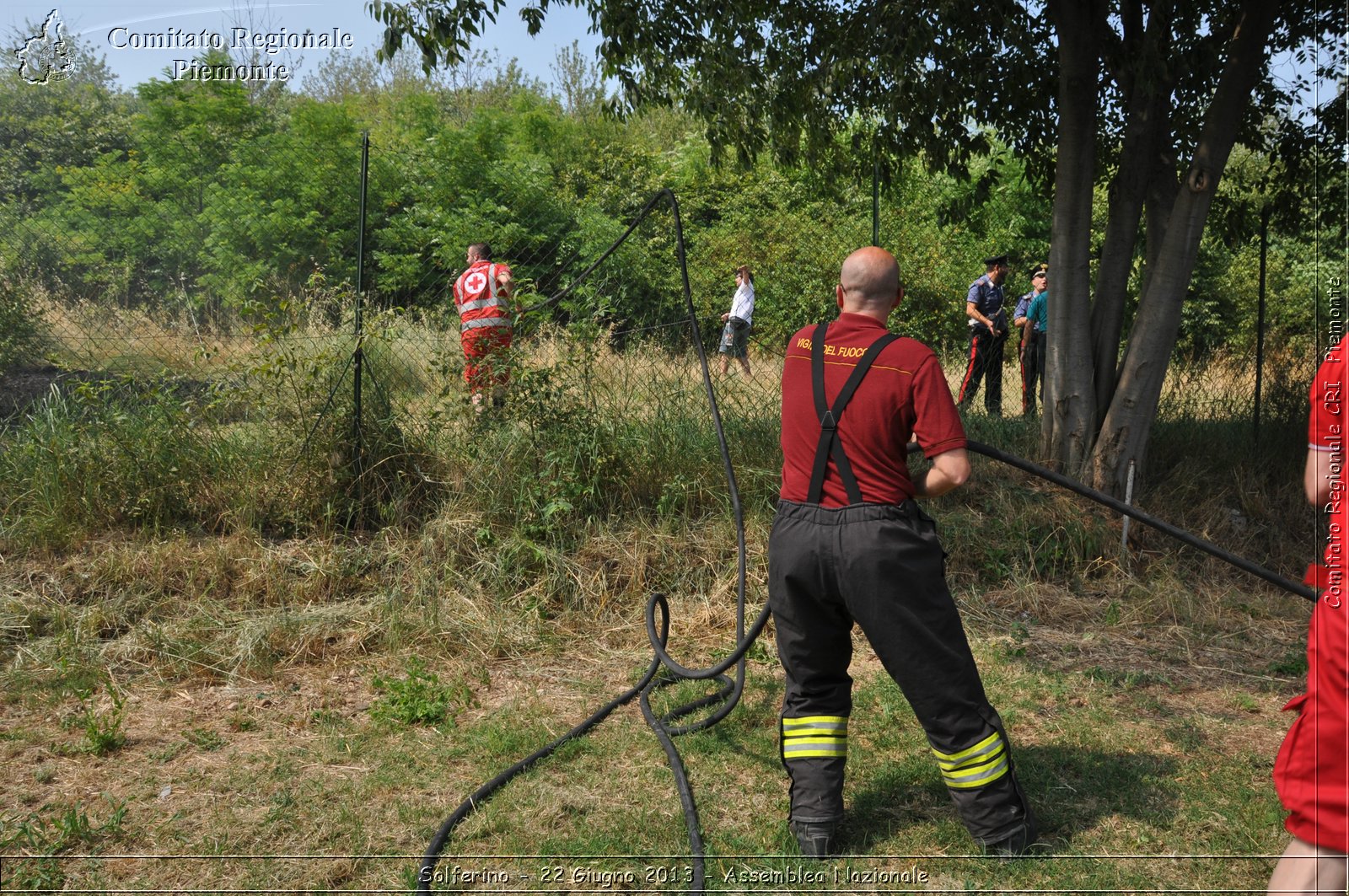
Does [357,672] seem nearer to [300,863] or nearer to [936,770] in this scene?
[300,863]

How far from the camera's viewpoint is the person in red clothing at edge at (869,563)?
327cm

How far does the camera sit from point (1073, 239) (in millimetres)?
6848

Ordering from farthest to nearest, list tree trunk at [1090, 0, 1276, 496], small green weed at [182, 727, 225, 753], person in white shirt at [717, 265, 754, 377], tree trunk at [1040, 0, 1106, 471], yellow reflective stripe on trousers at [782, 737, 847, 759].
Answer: person in white shirt at [717, 265, 754, 377], tree trunk at [1040, 0, 1106, 471], tree trunk at [1090, 0, 1276, 496], small green weed at [182, 727, 225, 753], yellow reflective stripe on trousers at [782, 737, 847, 759]

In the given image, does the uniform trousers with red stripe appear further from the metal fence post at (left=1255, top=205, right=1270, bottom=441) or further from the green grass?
the metal fence post at (left=1255, top=205, right=1270, bottom=441)

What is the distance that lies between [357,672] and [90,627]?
1.45 m

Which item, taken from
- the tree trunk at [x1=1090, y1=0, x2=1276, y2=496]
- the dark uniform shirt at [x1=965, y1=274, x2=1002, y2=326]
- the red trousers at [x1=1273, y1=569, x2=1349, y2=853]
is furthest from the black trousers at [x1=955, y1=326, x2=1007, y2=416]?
the red trousers at [x1=1273, y1=569, x2=1349, y2=853]

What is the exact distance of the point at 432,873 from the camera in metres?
3.31

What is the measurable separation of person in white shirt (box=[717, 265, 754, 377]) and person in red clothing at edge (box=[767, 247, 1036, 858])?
388cm

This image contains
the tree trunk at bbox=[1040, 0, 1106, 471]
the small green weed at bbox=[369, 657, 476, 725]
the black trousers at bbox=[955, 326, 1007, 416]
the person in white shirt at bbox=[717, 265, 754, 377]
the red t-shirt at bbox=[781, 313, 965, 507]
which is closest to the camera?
Answer: the red t-shirt at bbox=[781, 313, 965, 507]

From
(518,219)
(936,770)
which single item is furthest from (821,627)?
(518,219)

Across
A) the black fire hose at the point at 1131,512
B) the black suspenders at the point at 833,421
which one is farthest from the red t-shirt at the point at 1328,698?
the black suspenders at the point at 833,421

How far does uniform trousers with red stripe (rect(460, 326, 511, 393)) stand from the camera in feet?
20.5

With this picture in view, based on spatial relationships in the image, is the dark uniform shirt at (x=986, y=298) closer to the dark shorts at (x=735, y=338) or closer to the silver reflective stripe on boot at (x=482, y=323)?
the dark shorts at (x=735, y=338)

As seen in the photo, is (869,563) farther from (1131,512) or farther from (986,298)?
(986,298)
